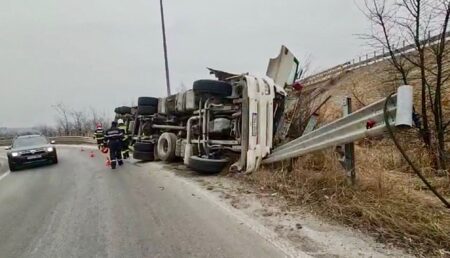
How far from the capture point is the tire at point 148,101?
1311cm

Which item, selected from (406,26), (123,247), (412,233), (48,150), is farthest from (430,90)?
(48,150)

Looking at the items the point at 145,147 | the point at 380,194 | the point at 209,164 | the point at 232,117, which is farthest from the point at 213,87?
the point at 145,147

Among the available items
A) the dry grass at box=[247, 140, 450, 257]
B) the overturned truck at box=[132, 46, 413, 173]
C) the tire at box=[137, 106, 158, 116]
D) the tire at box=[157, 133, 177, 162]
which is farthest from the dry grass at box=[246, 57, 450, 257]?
the tire at box=[137, 106, 158, 116]

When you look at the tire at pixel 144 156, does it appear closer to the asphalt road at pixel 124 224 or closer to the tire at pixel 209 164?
the asphalt road at pixel 124 224

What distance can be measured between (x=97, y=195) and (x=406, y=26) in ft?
21.6

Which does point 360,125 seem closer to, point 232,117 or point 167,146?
point 232,117

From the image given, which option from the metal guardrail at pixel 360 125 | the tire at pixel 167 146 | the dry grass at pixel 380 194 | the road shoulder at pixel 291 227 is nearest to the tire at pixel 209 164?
the dry grass at pixel 380 194

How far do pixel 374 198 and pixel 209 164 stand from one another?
4021mm

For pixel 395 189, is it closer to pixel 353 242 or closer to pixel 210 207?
pixel 353 242

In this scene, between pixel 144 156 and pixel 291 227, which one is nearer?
pixel 291 227

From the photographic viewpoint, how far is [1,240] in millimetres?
4652

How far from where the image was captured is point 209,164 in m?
8.10

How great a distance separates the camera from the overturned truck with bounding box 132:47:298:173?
760 centimetres

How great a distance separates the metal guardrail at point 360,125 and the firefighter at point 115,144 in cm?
674
